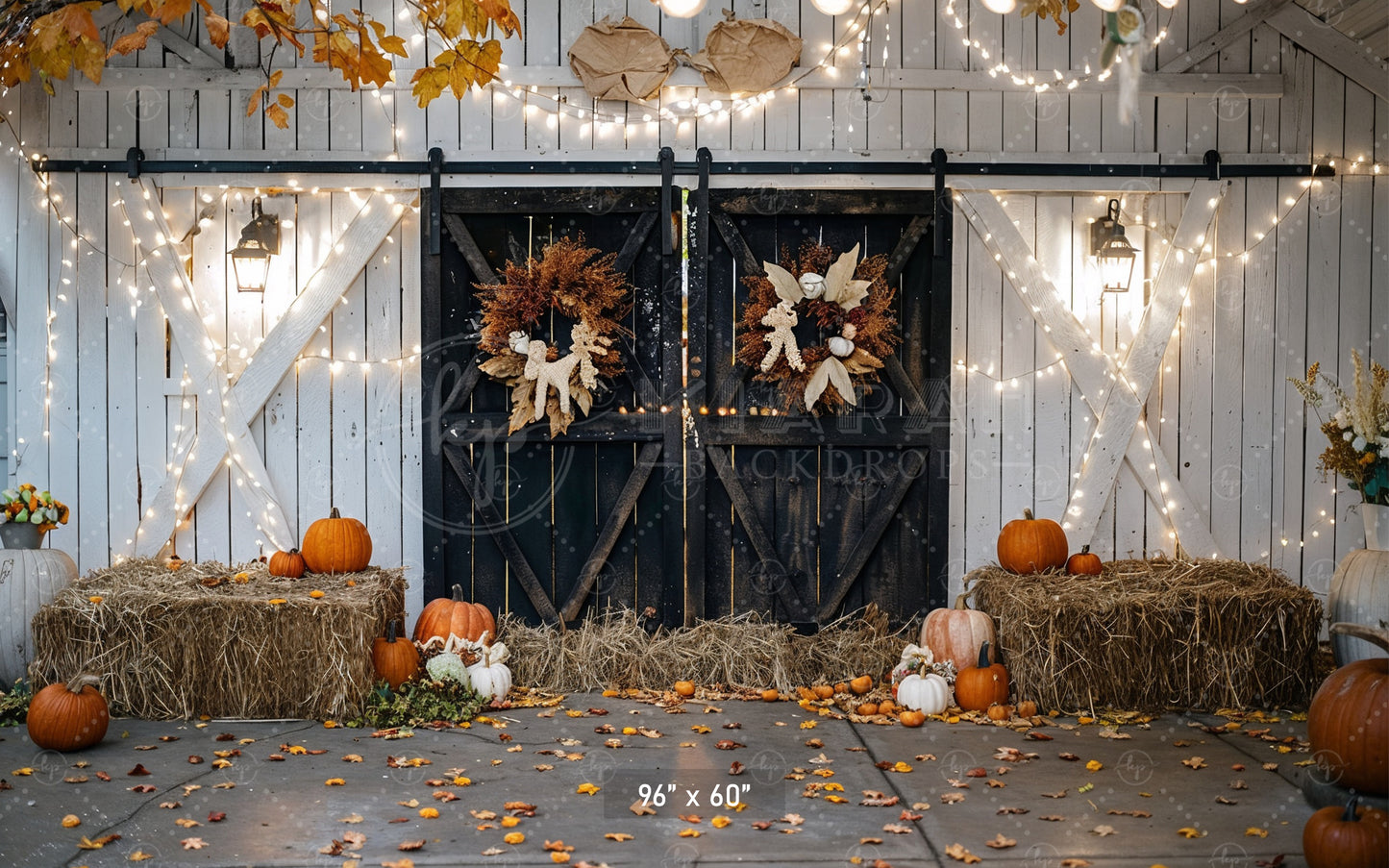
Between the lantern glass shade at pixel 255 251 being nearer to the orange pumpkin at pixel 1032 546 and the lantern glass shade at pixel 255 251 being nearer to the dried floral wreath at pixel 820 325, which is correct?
the dried floral wreath at pixel 820 325

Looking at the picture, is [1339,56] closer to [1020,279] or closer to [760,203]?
[1020,279]

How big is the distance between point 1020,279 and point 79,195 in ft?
16.8

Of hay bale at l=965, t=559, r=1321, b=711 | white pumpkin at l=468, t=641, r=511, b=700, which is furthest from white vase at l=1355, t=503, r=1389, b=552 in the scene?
white pumpkin at l=468, t=641, r=511, b=700

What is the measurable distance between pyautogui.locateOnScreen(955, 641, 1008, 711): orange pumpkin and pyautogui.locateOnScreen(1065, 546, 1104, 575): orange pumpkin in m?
0.70

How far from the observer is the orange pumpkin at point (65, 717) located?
166 inches

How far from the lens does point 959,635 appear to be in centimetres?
519

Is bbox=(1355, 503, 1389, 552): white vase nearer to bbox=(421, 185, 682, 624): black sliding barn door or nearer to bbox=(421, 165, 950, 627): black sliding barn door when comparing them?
bbox=(421, 165, 950, 627): black sliding barn door

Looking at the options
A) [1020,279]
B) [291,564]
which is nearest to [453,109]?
[291,564]

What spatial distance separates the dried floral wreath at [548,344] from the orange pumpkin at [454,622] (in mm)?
973

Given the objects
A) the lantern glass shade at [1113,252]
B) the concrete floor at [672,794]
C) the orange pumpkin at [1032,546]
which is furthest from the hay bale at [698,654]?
the lantern glass shade at [1113,252]

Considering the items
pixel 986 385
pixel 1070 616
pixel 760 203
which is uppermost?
pixel 760 203

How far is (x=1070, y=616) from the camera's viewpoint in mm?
4855

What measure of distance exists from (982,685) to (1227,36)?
3.82 m

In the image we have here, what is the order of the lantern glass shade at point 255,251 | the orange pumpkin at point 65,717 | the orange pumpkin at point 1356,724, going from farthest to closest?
the lantern glass shade at point 255,251 < the orange pumpkin at point 65,717 < the orange pumpkin at point 1356,724
